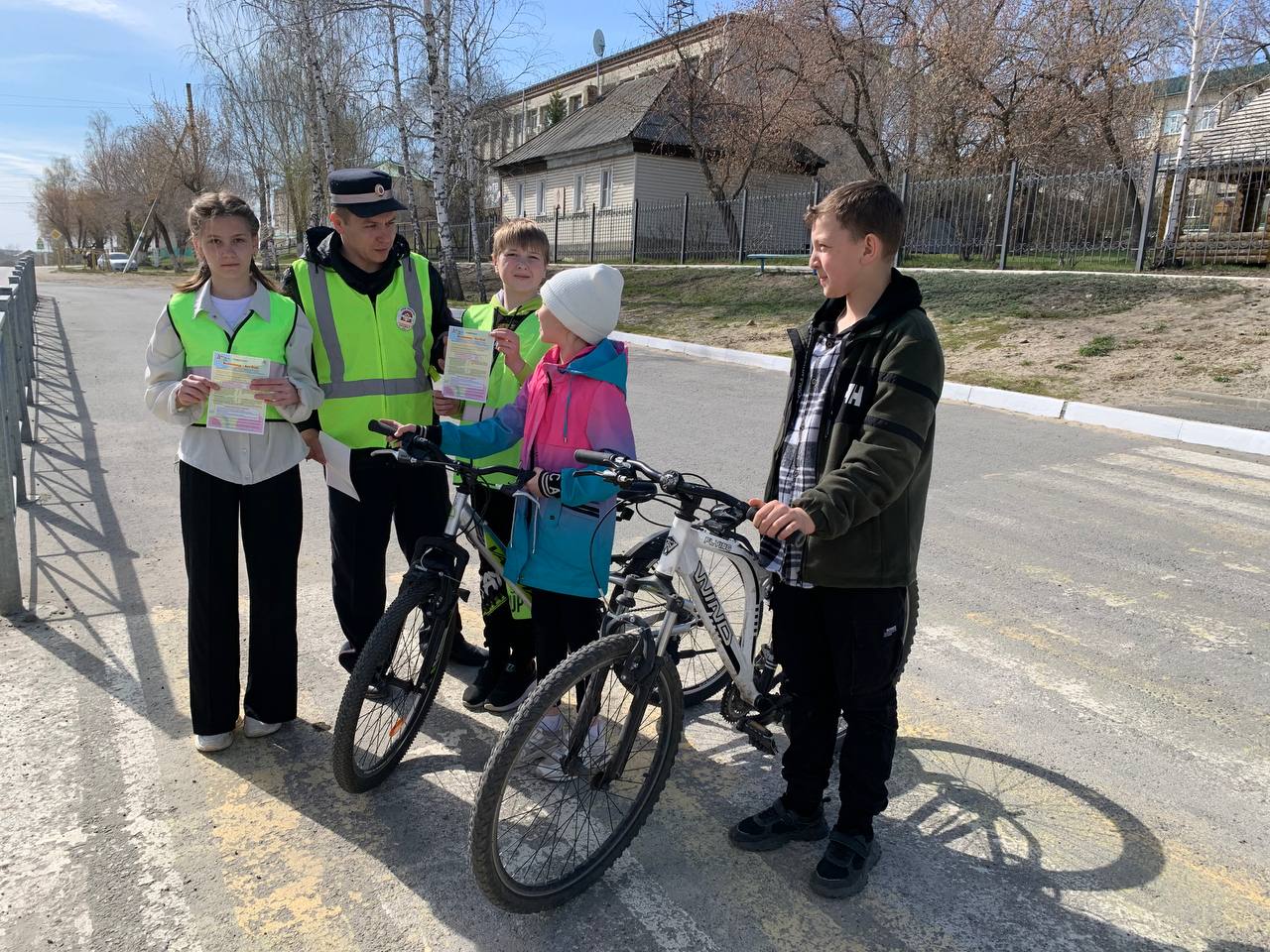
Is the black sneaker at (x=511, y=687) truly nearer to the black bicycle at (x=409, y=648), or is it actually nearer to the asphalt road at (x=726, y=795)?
the asphalt road at (x=726, y=795)

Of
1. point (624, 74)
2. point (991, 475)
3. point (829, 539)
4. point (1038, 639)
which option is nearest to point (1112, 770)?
point (1038, 639)

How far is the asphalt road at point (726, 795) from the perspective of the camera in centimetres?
239

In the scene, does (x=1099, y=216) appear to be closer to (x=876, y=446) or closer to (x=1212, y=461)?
(x=1212, y=461)

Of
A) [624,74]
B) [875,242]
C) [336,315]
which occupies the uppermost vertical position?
[624,74]

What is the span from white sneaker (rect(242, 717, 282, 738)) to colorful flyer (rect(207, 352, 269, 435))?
1.14 metres

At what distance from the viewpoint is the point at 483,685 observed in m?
3.58

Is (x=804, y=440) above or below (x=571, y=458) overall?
above

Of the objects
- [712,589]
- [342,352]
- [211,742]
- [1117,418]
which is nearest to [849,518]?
[712,589]

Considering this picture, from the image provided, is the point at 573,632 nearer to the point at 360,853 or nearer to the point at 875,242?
the point at 360,853

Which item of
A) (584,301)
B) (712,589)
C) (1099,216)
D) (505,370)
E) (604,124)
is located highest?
(604,124)

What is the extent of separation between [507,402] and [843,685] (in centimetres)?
174

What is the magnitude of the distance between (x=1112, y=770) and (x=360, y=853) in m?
2.57

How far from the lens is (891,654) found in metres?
2.54

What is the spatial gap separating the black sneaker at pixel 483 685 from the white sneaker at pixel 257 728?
72 centimetres
